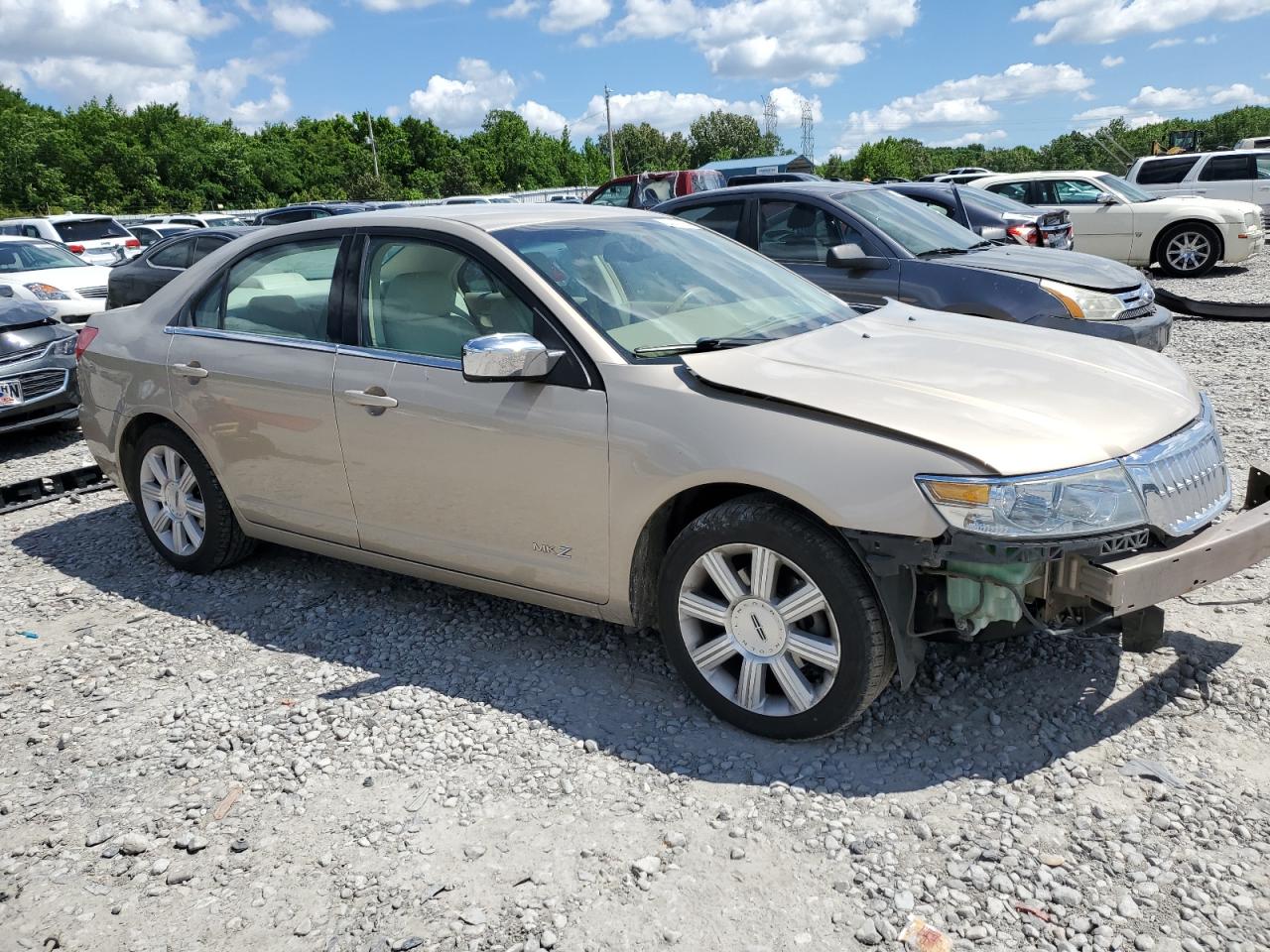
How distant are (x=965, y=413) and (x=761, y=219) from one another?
5495mm

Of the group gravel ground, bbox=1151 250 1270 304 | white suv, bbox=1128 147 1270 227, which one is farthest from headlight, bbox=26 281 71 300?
white suv, bbox=1128 147 1270 227

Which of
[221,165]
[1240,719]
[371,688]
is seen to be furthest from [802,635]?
[221,165]

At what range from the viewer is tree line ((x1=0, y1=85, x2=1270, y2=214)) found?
57.8 meters

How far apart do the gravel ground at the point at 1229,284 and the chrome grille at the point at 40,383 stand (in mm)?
11558

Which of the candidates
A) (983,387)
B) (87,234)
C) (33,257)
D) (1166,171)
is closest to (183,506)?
(983,387)

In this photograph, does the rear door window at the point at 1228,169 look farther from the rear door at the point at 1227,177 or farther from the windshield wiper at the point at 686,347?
the windshield wiper at the point at 686,347

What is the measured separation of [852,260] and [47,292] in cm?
1119

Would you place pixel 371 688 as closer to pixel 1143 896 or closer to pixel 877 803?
pixel 877 803

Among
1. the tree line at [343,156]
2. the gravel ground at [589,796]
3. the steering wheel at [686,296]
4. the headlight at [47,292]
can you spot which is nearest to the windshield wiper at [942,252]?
the gravel ground at [589,796]

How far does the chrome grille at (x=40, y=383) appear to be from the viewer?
7.51 metres

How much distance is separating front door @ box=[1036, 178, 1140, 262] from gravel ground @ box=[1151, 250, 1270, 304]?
804 millimetres

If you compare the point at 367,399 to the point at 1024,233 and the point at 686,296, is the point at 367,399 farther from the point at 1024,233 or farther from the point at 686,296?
the point at 1024,233

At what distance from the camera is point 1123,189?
15.8 m

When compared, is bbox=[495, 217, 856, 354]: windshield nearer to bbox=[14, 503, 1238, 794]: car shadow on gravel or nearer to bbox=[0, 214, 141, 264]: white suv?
bbox=[14, 503, 1238, 794]: car shadow on gravel
